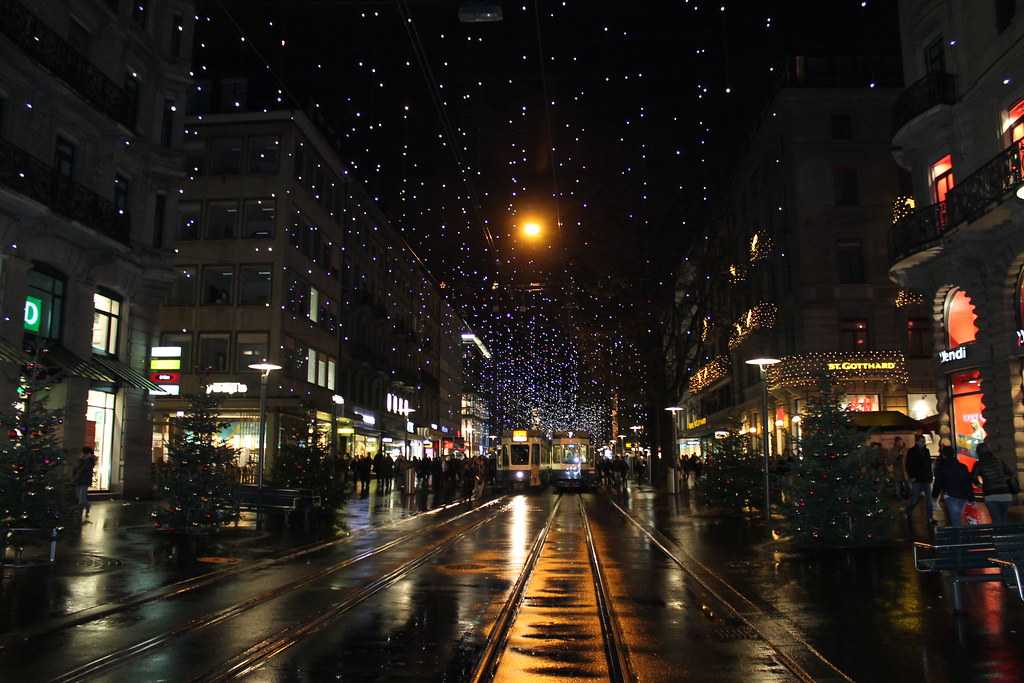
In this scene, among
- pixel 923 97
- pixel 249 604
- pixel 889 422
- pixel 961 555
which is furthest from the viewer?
pixel 889 422

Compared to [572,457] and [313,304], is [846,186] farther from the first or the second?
[313,304]

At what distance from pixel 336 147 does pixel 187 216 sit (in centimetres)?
1015

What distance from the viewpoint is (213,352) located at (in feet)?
130

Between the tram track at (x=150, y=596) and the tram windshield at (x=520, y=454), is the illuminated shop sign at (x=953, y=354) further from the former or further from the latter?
the tram windshield at (x=520, y=454)

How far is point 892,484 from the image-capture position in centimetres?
1530

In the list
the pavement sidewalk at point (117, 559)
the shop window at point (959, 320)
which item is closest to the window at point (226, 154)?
the pavement sidewalk at point (117, 559)

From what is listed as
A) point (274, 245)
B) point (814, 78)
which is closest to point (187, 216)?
point (274, 245)

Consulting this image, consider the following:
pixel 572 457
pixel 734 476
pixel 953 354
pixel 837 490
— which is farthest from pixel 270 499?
pixel 572 457

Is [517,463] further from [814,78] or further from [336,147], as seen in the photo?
[814,78]

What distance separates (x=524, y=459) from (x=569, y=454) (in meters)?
2.93

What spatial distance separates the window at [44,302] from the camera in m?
23.1

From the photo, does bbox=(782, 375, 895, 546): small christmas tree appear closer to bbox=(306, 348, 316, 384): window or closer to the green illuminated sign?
the green illuminated sign

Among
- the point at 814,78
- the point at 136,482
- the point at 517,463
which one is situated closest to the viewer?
the point at 136,482

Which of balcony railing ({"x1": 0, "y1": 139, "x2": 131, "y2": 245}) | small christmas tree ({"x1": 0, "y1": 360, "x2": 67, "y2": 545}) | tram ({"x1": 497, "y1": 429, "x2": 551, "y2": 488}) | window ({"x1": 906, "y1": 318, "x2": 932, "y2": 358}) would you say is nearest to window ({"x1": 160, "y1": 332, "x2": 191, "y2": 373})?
balcony railing ({"x1": 0, "y1": 139, "x2": 131, "y2": 245})
